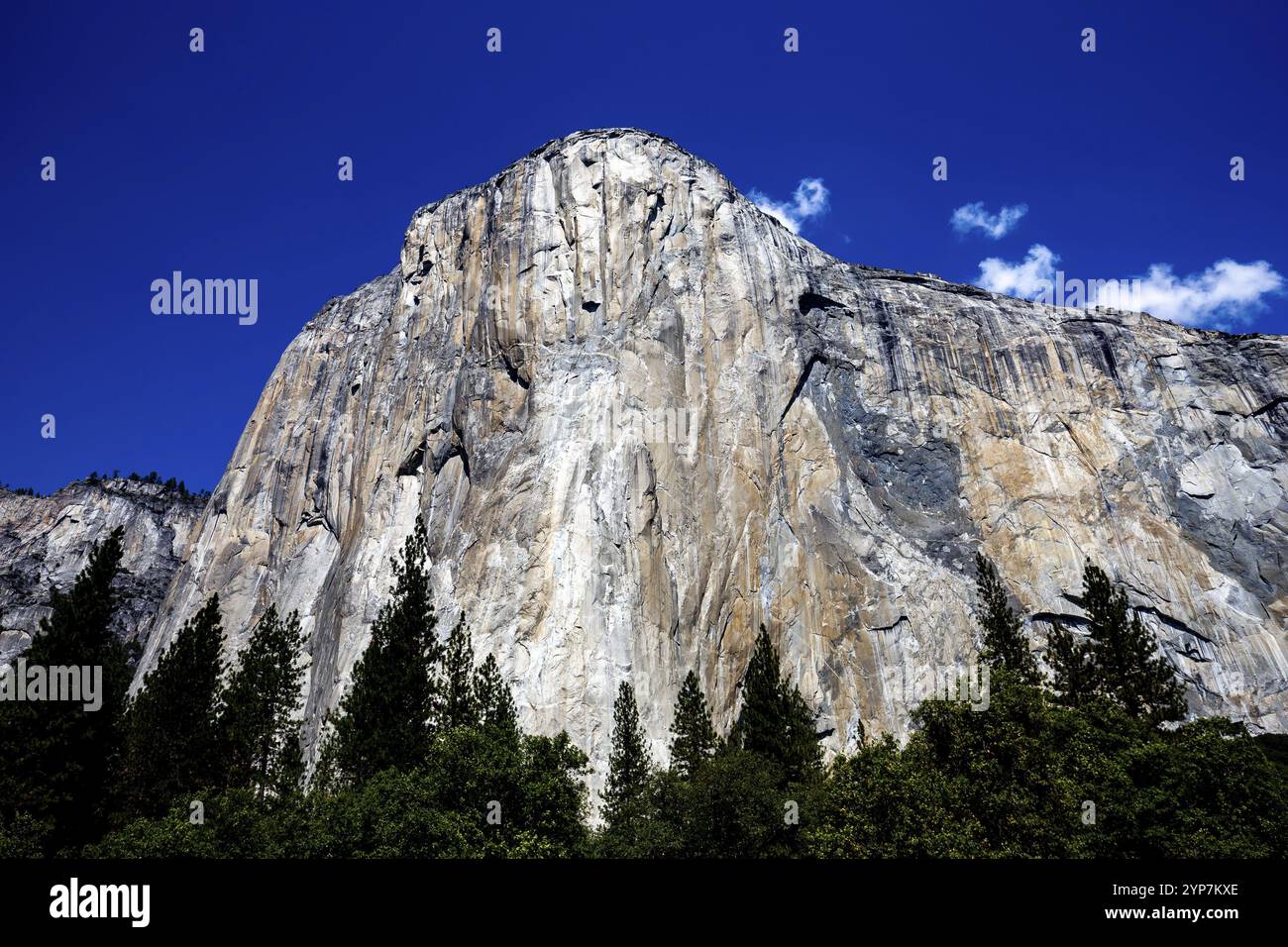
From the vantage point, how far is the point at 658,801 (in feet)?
114

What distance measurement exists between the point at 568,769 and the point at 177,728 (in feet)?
61.3

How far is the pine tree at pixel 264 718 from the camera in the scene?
123 feet

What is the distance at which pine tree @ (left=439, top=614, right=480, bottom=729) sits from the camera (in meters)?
38.6

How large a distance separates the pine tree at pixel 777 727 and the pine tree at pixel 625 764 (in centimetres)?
515

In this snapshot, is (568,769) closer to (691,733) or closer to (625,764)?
(625,764)

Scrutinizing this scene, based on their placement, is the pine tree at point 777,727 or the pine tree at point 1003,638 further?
the pine tree at point 1003,638

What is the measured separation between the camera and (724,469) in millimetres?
59688

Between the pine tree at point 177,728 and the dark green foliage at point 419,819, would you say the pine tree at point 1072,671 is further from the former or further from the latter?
the pine tree at point 177,728

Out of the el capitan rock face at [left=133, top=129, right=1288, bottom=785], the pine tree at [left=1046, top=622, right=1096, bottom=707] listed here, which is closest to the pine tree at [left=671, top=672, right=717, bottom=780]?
the el capitan rock face at [left=133, top=129, right=1288, bottom=785]

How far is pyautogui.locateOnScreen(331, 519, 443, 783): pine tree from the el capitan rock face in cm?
646

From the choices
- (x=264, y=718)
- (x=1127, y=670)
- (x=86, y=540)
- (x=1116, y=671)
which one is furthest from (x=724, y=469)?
(x=86, y=540)

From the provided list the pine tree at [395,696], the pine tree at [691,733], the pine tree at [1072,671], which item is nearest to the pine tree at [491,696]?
the pine tree at [395,696]
